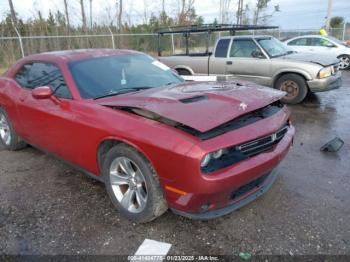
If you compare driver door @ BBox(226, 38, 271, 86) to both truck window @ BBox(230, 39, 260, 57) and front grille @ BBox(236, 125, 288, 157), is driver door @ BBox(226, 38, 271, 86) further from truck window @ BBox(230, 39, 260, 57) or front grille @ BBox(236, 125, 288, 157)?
front grille @ BBox(236, 125, 288, 157)

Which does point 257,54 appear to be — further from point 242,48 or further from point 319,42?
point 319,42

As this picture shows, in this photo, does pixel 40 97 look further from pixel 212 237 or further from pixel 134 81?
pixel 212 237

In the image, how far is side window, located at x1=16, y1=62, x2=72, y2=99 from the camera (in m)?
3.60

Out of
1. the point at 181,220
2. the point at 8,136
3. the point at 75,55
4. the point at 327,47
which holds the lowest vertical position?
the point at 181,220

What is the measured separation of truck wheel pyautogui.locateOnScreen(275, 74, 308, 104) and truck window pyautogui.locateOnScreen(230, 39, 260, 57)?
3.45 ft

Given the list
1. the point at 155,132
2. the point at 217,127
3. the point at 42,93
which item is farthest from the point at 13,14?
the point at 217,127

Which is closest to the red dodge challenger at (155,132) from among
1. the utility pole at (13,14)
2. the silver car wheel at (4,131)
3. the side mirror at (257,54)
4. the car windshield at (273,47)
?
the silver car wheel at (4,131)

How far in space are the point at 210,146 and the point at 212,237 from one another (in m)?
0.89

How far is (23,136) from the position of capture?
→ 4.50m

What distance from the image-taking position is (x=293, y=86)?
7500 millimetres

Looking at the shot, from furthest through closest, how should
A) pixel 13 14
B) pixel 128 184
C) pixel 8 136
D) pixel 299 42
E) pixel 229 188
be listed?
1. pixel 13 14
2. pixel 299 42
3. pixel 8 136
4. pixel 128 184
5. pixel 229 188

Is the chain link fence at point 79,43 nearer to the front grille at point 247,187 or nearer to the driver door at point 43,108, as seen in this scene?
the driver door at point 43,108

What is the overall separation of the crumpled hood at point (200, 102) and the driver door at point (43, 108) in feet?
2.01

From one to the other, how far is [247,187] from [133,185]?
1.05 metres
